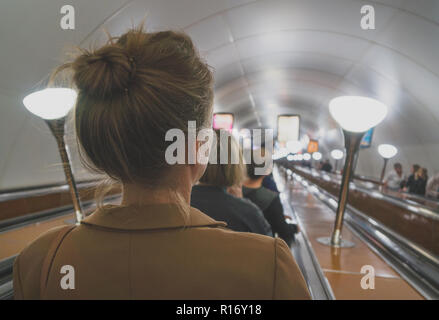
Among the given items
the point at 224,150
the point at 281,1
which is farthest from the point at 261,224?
the point at 281,1

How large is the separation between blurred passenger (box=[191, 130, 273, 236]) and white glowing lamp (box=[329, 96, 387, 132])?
1.24 meters

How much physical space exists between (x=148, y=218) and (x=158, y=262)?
108mm

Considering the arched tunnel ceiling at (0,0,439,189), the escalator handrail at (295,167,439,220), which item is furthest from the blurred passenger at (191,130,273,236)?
the escalator handrail at (295,167,439,220)

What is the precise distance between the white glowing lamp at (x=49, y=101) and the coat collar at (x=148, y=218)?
2350 millimetres

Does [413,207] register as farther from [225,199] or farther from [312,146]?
[312,146]

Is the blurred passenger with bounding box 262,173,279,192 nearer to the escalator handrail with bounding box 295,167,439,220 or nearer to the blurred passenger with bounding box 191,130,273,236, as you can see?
the escalator handrail with bounding box 295,167,439,220

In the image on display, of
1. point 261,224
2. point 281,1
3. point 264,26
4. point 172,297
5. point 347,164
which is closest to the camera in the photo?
point 172,297

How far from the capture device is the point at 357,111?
2910 millimetres

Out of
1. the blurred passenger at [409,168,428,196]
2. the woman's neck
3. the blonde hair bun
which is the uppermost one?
the blonde hair bun

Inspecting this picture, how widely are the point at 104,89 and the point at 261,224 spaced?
5.30ft

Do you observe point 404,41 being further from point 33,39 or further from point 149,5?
point 33,39

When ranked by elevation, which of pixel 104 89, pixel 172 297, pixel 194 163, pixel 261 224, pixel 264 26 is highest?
pixel 264 26

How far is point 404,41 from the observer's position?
795 cm

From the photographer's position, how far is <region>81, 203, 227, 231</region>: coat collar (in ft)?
2.45
